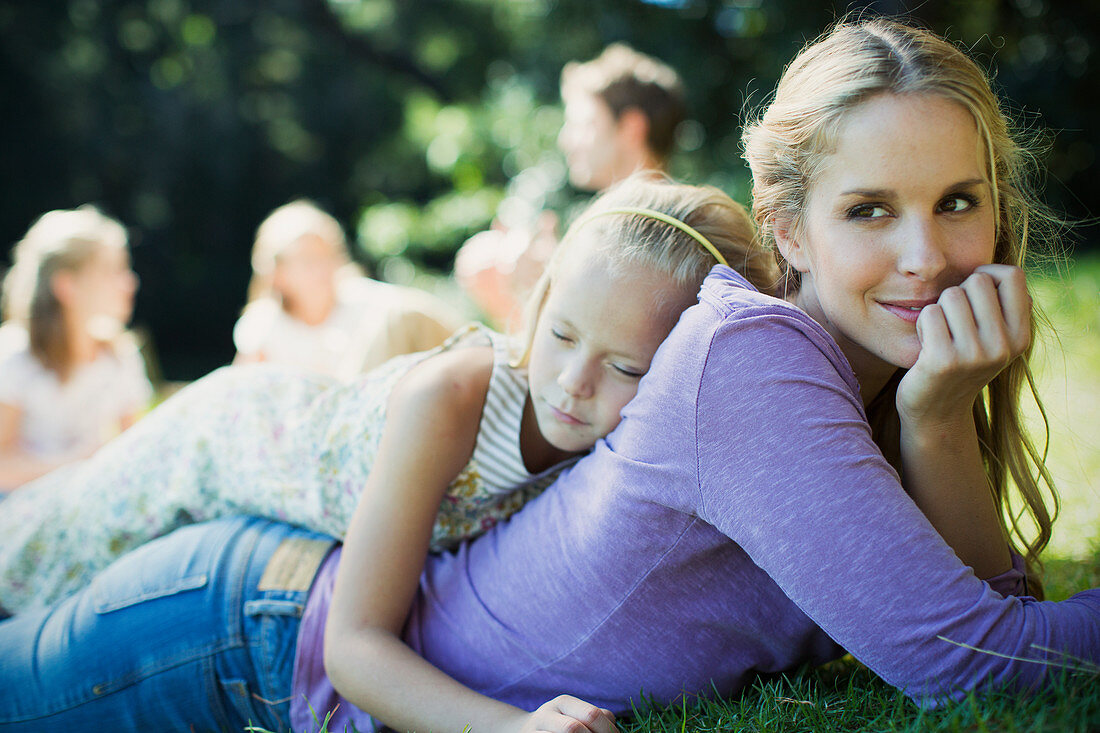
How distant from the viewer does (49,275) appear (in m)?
4.79

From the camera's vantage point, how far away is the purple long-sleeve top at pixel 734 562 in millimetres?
1291

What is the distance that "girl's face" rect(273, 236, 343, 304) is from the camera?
17.5ft

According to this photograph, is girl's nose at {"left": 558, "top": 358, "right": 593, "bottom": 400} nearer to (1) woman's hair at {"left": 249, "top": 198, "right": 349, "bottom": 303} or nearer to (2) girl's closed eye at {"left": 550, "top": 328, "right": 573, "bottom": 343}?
(2) girl's closed eye at {"left": 550, "top": 328, "right": 573, "bottom": 343}

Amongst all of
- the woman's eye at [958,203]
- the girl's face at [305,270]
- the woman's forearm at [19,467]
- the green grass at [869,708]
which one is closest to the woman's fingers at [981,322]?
the woman's eye at [958,203]

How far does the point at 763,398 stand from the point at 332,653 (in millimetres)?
981

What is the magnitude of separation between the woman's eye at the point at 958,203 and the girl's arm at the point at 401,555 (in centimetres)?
94

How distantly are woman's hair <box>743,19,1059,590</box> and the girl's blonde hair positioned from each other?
0.07m

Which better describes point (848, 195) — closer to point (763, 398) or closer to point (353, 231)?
point (763, 398)

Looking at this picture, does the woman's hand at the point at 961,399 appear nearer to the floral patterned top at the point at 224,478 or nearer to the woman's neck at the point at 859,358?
the woman's neck at the point at 859,358

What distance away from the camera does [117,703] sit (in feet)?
6.55

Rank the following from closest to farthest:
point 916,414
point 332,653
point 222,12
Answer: point 916,414, point 332,653, point 222,12

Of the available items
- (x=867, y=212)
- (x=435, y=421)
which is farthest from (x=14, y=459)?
(x=867, y=212)

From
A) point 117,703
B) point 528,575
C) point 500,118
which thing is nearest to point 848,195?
point 528,575

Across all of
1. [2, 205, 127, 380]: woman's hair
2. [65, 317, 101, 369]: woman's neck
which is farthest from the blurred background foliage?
[65, 317, 101, 369]: woman's neck
